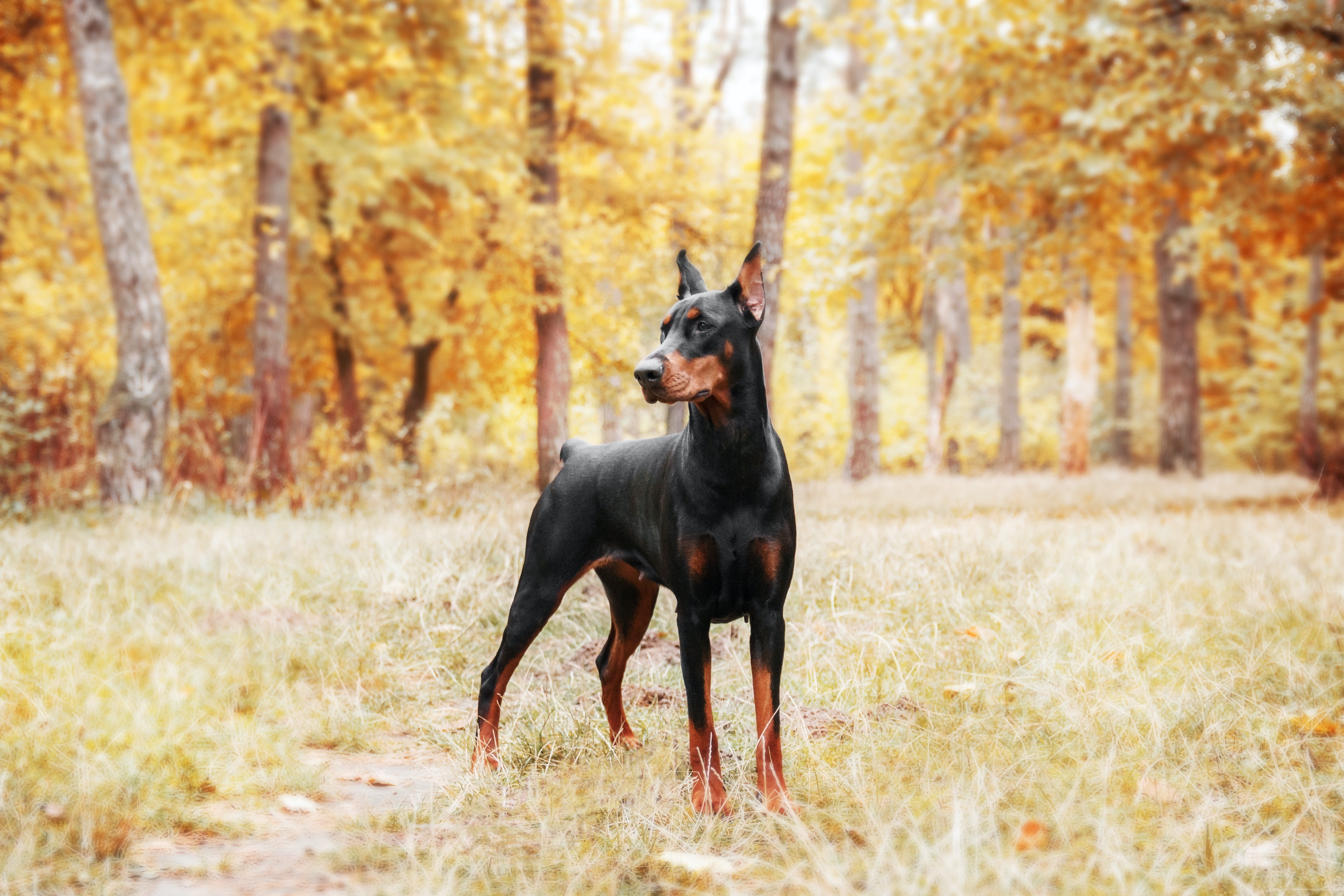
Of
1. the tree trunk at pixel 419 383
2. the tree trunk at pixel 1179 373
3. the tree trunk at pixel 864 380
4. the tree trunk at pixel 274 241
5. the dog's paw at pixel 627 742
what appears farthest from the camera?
the tree trunk at pixel 419 383

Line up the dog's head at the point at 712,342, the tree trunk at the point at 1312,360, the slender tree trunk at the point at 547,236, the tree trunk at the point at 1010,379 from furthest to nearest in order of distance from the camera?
1. the tree trunk at the point at 1010,379
2. the tree trunk at the point at 1312,360
3. the slender tree trunk at the point at 547,236
4. the dog's head at the point at 712,342

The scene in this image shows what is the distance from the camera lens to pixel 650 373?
2.65 m

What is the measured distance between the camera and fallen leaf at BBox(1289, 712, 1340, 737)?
3.36m

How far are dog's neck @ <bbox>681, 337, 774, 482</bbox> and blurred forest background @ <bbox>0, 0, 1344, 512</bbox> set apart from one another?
19.7ft

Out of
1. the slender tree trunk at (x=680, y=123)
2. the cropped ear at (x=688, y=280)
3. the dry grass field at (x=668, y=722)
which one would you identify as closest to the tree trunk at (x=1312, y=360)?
the slender tree trunk at (x=680, y=123)

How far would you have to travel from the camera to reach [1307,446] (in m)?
12.9

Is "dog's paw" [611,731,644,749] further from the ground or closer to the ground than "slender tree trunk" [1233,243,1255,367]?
closer to the ground

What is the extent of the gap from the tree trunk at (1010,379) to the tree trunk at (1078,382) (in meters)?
1.64

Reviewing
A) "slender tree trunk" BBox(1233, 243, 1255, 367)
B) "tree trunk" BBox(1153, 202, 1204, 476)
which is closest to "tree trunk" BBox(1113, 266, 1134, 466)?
"slender tree trunk" BBox(1233, 243, 1255, 367)

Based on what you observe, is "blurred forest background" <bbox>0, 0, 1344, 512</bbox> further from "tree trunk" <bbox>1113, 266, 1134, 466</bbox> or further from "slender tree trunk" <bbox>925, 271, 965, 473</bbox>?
"tree trunk" <bbox>1113, 266, 1134, 466</bbox>

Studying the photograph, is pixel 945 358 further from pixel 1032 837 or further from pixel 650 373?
pixel 1032 837

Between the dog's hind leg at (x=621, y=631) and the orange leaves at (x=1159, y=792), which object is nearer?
the orange leaves at (x=1159, y=792)

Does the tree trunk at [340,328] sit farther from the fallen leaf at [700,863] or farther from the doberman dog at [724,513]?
the fallen leaf at [700,863]

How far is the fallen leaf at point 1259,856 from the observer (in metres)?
2.31
